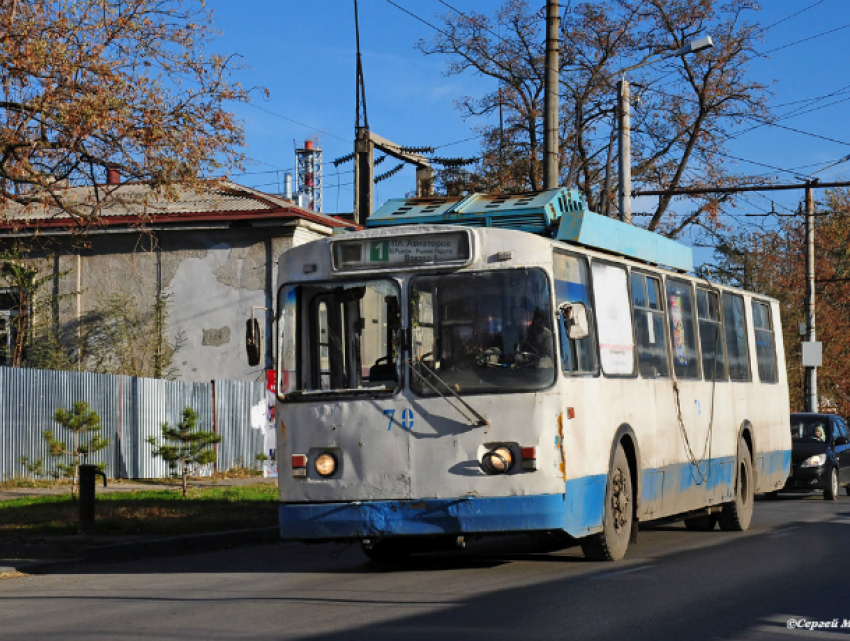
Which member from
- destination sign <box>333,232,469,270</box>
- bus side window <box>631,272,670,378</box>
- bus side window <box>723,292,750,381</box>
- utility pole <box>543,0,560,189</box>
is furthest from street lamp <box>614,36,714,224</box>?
destination sign <box>333,232,469,270</box>

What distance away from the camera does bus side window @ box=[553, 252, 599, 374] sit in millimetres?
10430

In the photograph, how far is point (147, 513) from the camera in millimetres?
16703

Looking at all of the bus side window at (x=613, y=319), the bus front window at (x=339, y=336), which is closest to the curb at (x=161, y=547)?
the bus front window at (x=339, y=336)

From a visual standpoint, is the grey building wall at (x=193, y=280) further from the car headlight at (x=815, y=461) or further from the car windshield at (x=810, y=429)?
the car headlight at (x=815, y=461)

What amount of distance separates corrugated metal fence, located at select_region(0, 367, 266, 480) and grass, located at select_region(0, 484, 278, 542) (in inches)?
126

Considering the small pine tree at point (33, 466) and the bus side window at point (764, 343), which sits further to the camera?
the small pine tree at point (33, 466)

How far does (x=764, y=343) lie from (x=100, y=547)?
964 centimetres

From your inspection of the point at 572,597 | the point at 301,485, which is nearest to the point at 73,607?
the point at 301,485

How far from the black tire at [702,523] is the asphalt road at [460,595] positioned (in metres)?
1.92

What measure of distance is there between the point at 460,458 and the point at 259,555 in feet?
14.5

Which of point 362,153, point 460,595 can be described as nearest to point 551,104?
point 362,153

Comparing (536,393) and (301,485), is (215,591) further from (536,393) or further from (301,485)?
(536,393)

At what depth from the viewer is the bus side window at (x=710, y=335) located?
47.9ft

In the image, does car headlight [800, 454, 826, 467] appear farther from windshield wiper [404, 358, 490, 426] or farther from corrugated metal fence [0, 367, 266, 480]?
windshield wiper [404, 358, 490, 426]
